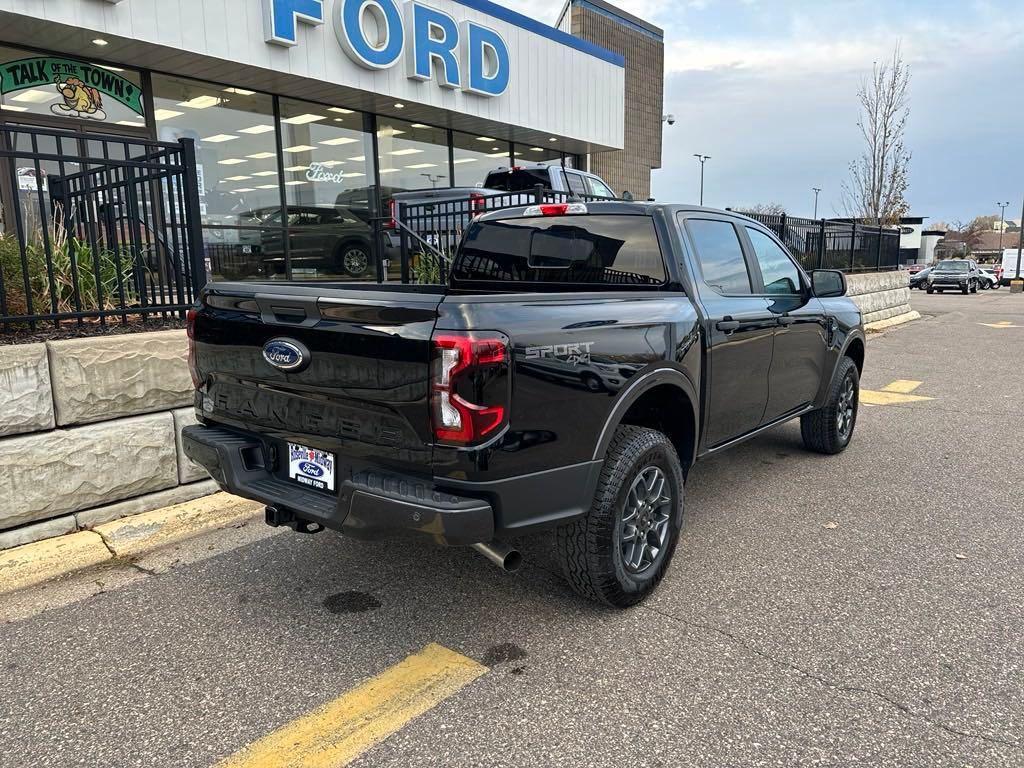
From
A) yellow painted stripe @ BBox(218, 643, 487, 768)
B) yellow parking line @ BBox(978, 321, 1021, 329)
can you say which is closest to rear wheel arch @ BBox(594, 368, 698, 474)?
yellow painted stripe @ BBox(218, 643, 487, 768)

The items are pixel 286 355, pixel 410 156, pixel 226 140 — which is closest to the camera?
pixel 286 355

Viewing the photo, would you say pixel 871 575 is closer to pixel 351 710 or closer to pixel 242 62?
pixel 351 710

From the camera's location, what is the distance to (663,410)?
3523mm

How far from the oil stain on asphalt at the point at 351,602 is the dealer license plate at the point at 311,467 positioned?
660mm

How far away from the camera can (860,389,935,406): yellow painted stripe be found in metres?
7.69

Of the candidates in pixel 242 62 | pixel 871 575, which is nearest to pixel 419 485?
pixel 871 575

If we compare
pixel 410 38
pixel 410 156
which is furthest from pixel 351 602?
pixel 410 156

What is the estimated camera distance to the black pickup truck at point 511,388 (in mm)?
2434

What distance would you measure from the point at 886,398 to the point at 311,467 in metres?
7.15

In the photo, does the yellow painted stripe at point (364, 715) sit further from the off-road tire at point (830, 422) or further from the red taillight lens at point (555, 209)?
the off-road tire at point (830, 422)

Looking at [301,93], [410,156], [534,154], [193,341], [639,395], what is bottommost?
[639,395]

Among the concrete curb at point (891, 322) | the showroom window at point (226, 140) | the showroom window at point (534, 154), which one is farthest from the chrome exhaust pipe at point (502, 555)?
the concrete curb at point (891, 322)

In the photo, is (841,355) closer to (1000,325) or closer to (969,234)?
(1000,325)

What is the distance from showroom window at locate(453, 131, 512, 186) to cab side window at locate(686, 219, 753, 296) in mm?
10064
